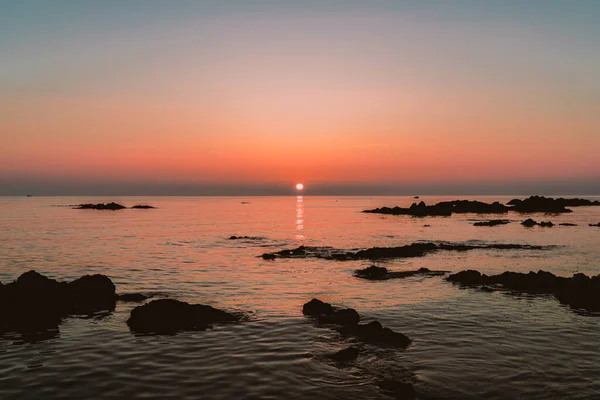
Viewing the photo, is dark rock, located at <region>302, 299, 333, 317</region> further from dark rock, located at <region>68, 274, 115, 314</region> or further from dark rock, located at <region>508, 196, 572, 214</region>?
dark rock, located at <region>508, 196, 572, 214</region>

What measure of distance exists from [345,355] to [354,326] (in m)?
4.52

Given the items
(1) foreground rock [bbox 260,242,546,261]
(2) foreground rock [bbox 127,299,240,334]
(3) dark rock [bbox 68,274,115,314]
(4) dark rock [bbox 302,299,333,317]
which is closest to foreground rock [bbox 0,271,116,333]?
(3) dark rock [bbox 68,274,115,314]

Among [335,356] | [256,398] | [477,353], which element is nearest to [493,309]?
[477,353]

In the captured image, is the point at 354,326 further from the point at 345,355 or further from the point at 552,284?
the point at 552,284

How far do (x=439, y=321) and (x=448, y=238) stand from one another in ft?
170

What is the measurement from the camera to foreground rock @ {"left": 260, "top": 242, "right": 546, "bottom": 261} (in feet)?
168

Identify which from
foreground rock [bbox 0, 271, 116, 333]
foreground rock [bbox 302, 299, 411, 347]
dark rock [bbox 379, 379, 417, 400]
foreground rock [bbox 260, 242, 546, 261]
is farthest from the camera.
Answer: foreground rock [bbox 260, 242, 546, 261]

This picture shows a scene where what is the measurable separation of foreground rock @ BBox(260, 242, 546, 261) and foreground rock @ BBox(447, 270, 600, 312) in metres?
15.2

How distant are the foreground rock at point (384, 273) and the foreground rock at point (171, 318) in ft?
54.1

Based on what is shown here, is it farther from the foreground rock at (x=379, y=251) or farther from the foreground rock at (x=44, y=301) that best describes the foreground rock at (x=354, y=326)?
the foreground rock at (x=379, y=251)

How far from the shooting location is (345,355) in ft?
57.9

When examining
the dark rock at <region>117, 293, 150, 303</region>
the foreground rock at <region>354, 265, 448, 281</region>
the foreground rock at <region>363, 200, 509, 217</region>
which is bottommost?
the dark rock at <region>117, 293, 150, 303</region>

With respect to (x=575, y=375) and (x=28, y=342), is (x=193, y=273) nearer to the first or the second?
(x=28, y=342)

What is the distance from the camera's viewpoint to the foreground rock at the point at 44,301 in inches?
930
